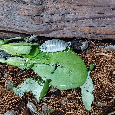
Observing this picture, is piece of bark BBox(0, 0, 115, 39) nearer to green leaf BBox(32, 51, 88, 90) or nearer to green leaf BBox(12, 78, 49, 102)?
green leaf BBox(32, 51, 88, 90)

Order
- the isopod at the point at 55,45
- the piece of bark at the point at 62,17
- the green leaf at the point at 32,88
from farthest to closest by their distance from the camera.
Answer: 1. the green leaf at the point at 32,88
2. the isopod at the point at 55,45
3. the piece of bark at the point at 62,17

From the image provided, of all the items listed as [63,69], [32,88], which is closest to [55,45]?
[63,69]

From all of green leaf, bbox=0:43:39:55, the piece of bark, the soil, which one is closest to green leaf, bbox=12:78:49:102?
the soil

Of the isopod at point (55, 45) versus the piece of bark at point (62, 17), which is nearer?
the piece of bark at point (62, 17)

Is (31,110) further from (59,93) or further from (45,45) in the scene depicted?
(45,45)

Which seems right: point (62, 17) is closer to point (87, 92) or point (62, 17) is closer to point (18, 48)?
point (18, 48)

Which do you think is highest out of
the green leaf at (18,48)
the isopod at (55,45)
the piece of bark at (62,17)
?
the piece of bark at (62,17)

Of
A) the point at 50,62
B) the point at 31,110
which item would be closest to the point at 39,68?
the point at 50,62

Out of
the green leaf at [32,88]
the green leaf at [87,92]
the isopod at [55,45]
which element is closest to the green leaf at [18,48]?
the isopod at [55,45]

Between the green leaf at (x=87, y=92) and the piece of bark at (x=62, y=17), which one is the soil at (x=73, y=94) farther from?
the piece of bark at (x=62, y=17)
